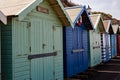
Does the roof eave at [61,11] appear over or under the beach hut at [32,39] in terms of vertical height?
over

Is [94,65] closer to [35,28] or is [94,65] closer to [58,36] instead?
[58,36]

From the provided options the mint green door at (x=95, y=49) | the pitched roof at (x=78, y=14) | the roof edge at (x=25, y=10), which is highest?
the pitched roof at (x=78, y=14)

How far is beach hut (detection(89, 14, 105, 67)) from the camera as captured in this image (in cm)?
1639

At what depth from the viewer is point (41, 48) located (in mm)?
9141

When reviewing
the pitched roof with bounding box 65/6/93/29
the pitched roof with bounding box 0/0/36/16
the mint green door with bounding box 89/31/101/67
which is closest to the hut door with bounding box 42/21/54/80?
the pitched roof with bounding box 0/0/36/16

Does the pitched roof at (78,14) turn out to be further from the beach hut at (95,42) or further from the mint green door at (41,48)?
the mint green door at (41,48)

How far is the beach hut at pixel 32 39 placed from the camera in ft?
24.6

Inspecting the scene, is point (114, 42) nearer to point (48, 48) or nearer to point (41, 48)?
point (48, 48)

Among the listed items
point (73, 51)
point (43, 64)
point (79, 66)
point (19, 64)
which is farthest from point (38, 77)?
point (79, 66)

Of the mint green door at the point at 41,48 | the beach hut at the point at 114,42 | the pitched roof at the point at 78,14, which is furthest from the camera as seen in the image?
the beach hut at the point at 114,42

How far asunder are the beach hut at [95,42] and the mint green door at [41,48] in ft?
22.0

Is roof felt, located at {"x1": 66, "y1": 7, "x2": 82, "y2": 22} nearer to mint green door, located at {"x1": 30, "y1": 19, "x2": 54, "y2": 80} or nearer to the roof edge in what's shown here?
mint green door, located at {"x1": 30, "y1": 19, "x2": 54, "y2": 80}

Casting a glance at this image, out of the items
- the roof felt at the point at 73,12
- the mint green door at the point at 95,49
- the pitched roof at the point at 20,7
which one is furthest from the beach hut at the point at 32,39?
the mint green door at the point at 95,49

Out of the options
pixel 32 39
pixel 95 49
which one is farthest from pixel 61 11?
pixel 95 49
